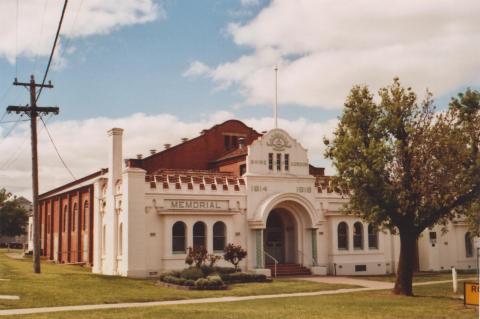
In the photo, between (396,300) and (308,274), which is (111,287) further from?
(308,274)

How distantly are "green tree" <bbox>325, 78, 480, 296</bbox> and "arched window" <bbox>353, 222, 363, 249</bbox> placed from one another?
14.2 meters

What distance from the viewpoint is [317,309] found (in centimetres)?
2064

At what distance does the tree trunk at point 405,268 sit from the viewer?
26.0 meters

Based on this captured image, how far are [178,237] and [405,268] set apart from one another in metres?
14.6

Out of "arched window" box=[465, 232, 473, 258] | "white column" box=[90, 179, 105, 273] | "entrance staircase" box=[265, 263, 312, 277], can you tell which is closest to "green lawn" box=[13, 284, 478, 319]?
"entrance staircase" box=[265, 263, 312, 277]

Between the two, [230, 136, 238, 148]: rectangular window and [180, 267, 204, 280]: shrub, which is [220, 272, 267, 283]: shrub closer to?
[180, 267, 204, 280]: shrub

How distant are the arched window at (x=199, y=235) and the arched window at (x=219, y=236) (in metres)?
0.77

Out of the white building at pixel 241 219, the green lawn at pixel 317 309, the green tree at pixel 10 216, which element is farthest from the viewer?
the green tree at pixel 10 216

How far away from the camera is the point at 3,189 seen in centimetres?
8194

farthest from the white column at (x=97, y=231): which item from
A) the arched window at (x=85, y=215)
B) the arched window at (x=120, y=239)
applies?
the arched window at (x=85, y=215)

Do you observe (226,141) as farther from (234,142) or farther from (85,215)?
(85,215)

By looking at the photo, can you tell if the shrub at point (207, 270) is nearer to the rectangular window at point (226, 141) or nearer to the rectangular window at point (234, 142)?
the rectangular window at point (226, 141)

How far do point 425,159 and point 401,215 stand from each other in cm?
281

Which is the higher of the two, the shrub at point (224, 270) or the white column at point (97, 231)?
the white column at point (97, 231)
